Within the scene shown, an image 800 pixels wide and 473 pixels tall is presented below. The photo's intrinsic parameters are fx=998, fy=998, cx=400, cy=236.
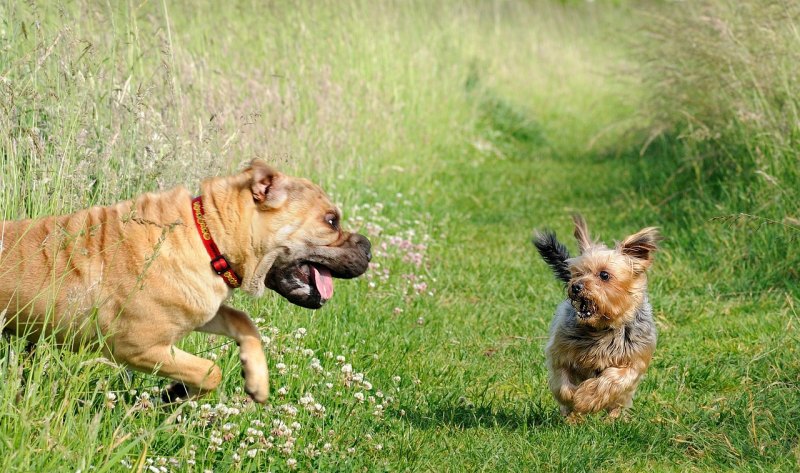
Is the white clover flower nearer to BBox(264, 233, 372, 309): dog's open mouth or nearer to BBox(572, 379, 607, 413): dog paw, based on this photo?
BBox(264, 233, 372, 309): dog's open mouth

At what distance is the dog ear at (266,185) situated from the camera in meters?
4.74

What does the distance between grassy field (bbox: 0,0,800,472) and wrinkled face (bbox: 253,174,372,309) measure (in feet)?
1.73

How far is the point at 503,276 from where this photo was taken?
8.18 meters

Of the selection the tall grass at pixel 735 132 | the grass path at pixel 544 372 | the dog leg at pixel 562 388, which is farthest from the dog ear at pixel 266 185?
the tall grass at pixel 735 132

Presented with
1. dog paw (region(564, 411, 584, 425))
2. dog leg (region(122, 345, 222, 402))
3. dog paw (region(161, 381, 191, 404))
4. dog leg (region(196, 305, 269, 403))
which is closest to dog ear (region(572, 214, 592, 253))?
dog paw (region(564, 411, 584, 425))

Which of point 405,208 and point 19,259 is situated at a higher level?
point 19,259

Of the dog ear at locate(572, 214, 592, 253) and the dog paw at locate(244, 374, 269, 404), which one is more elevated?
the dog ear at locate(572, 214, 592, 253)

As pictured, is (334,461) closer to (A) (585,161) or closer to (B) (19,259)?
(B) (19,259)

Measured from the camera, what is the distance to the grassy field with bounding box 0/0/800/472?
183 inches

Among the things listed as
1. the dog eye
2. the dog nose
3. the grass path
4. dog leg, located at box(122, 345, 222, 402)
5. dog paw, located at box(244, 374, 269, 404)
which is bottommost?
the grass path

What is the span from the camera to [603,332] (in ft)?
18.5

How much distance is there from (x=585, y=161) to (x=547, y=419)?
874 cm

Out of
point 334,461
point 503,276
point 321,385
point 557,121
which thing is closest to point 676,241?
point 503,276

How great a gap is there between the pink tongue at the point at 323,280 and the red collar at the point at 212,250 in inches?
19.1
